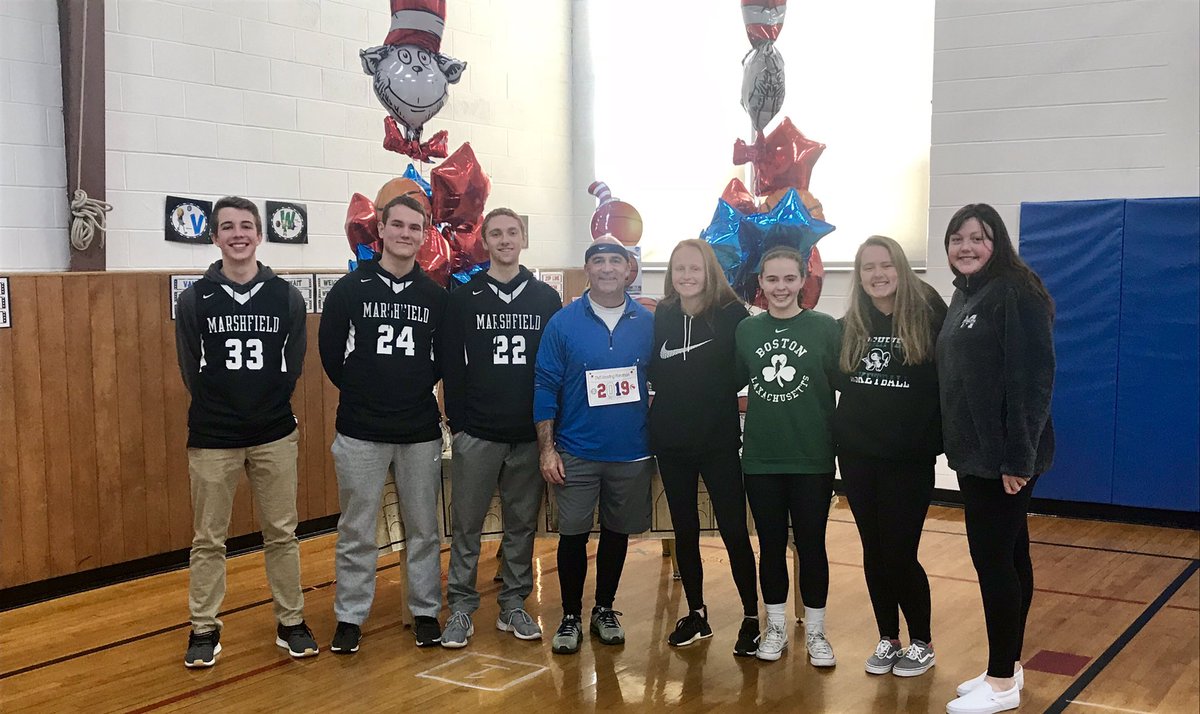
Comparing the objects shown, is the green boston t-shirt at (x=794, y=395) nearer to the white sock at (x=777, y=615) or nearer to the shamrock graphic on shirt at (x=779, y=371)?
the shamrock graphic on shirt at (x=779, y=371)

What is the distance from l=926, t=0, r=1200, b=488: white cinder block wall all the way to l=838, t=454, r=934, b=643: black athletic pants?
2932mm

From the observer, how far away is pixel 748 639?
3504 mm

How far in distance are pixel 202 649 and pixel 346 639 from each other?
449 millimetres

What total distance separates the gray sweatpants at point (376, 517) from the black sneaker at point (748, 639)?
3.33 ft

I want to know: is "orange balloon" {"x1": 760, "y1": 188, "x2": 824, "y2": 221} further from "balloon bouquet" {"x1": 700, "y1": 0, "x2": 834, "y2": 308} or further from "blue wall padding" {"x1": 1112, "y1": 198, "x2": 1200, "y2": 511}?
"blue wall padding" {"x1": 1112, "y1": 198, "x2": 1200, "y2": 511}

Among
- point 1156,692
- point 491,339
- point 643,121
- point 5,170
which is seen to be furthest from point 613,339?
point 643,121

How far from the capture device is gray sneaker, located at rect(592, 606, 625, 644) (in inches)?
142

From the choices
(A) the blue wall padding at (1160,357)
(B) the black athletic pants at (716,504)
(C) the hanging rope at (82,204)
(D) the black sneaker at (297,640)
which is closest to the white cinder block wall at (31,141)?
(C) the hanging rope at (82,204)

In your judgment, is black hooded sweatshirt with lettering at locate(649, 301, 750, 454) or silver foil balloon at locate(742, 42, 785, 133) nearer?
black hooded sweatshirt with lettering at locate(649, 301, 750, 454)

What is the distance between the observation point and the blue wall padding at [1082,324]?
5484mm

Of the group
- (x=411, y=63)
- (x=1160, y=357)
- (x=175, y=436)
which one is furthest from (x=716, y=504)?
(x=1160, y=357)

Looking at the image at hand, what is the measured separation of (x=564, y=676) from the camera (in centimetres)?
332

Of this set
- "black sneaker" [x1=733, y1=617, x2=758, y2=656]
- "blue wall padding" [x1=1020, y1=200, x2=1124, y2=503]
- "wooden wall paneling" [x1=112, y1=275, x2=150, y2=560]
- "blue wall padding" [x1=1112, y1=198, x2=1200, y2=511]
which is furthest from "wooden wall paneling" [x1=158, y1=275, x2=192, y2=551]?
"blue wall padding" [x1=1112, y1=198, x2=1200, y2=511]

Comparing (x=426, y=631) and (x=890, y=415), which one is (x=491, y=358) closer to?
(x=426, y=631)
